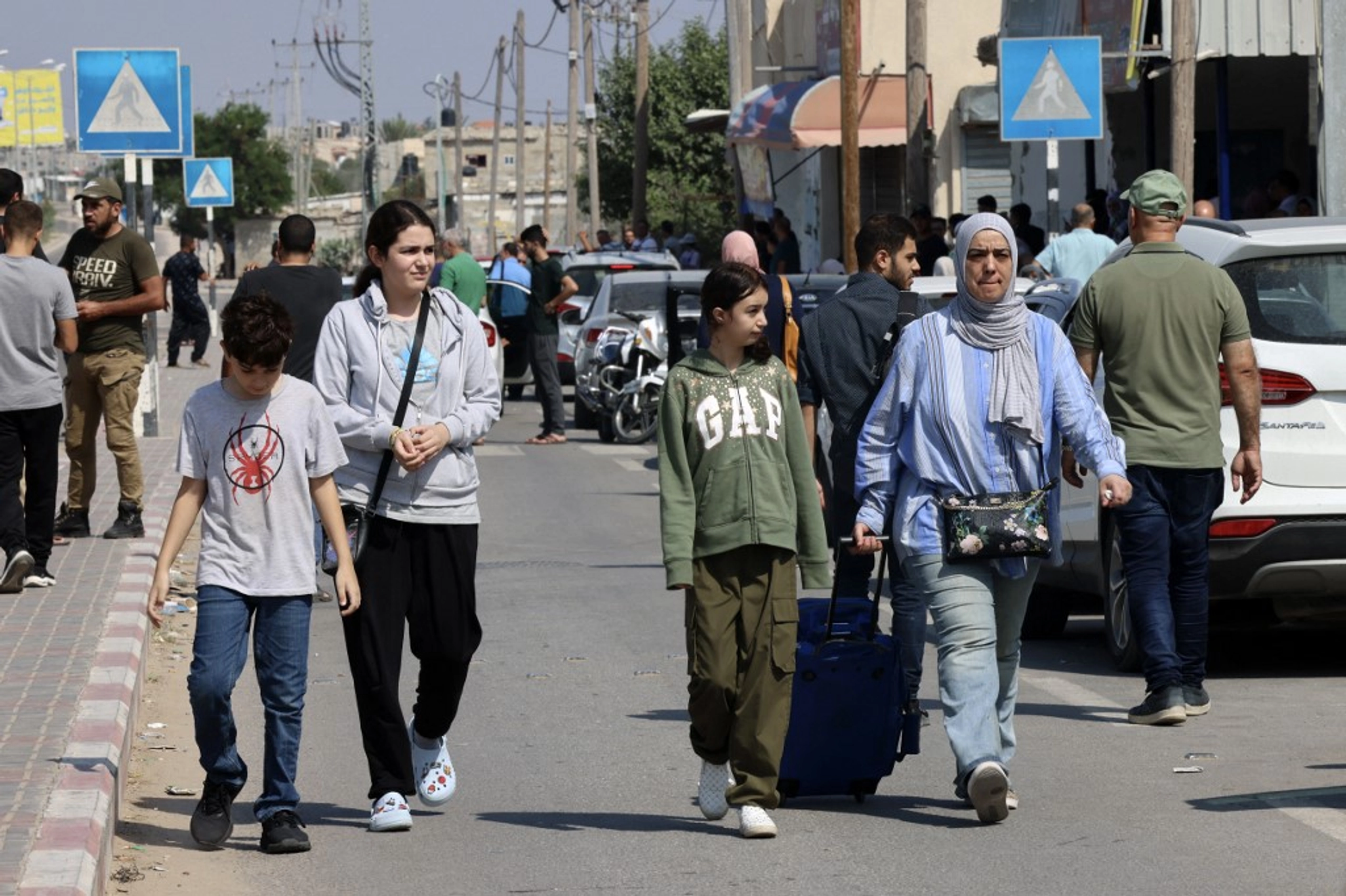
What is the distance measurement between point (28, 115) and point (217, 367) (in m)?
48.7

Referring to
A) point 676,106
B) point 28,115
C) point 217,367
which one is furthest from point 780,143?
point 28,115

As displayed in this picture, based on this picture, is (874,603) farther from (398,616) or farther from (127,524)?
(127,524)

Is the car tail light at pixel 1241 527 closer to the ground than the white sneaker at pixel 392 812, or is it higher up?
higher up

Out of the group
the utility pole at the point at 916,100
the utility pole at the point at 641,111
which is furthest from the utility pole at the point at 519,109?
the utility pole at the point at 916,100

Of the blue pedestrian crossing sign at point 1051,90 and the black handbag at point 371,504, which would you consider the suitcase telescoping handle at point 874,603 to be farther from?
the blue pedestrian crossing sign at point 1051,90

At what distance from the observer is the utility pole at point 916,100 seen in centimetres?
2809

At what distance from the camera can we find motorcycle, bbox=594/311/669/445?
22906 mm

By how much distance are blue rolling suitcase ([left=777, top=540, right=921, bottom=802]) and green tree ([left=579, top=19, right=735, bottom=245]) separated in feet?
178

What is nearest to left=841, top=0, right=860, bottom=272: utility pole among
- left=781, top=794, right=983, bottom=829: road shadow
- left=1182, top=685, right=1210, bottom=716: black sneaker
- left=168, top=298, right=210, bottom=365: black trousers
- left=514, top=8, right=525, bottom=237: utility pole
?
left=168, top=298, right=210, bottom=365: black trousers

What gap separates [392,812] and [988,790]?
1.76 m

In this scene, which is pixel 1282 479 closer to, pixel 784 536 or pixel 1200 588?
pixel 1200 588

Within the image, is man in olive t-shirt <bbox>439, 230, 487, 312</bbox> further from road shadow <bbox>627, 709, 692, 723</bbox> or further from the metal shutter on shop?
the metal shutter on shop

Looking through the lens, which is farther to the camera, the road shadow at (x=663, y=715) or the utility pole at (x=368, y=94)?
the utility pole at (x=368, y=94)

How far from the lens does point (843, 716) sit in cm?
712
